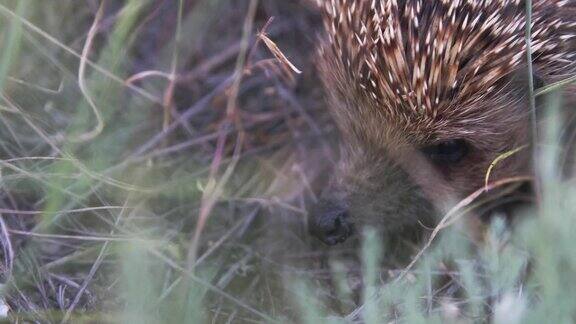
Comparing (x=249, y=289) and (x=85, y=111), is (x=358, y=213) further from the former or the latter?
(x=85, y=111)

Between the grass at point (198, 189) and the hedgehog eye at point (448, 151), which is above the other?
the hedgehog eye at point (448, 151)

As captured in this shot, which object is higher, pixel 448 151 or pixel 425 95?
pixel 425 95

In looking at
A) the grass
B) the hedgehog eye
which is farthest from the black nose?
the hedgehog eye

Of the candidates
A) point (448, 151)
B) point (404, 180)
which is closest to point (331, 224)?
point (404, 180)

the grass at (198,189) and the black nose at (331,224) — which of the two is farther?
the black nose at (331,224)

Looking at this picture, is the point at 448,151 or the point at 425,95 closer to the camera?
the point at 425,95

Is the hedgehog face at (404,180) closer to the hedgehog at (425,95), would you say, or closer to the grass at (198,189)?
the hedgehog at (425,95)

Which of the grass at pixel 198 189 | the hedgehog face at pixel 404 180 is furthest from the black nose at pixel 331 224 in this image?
the grass at pixel 198 189

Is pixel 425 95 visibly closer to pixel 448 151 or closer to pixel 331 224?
pixel 448 151
